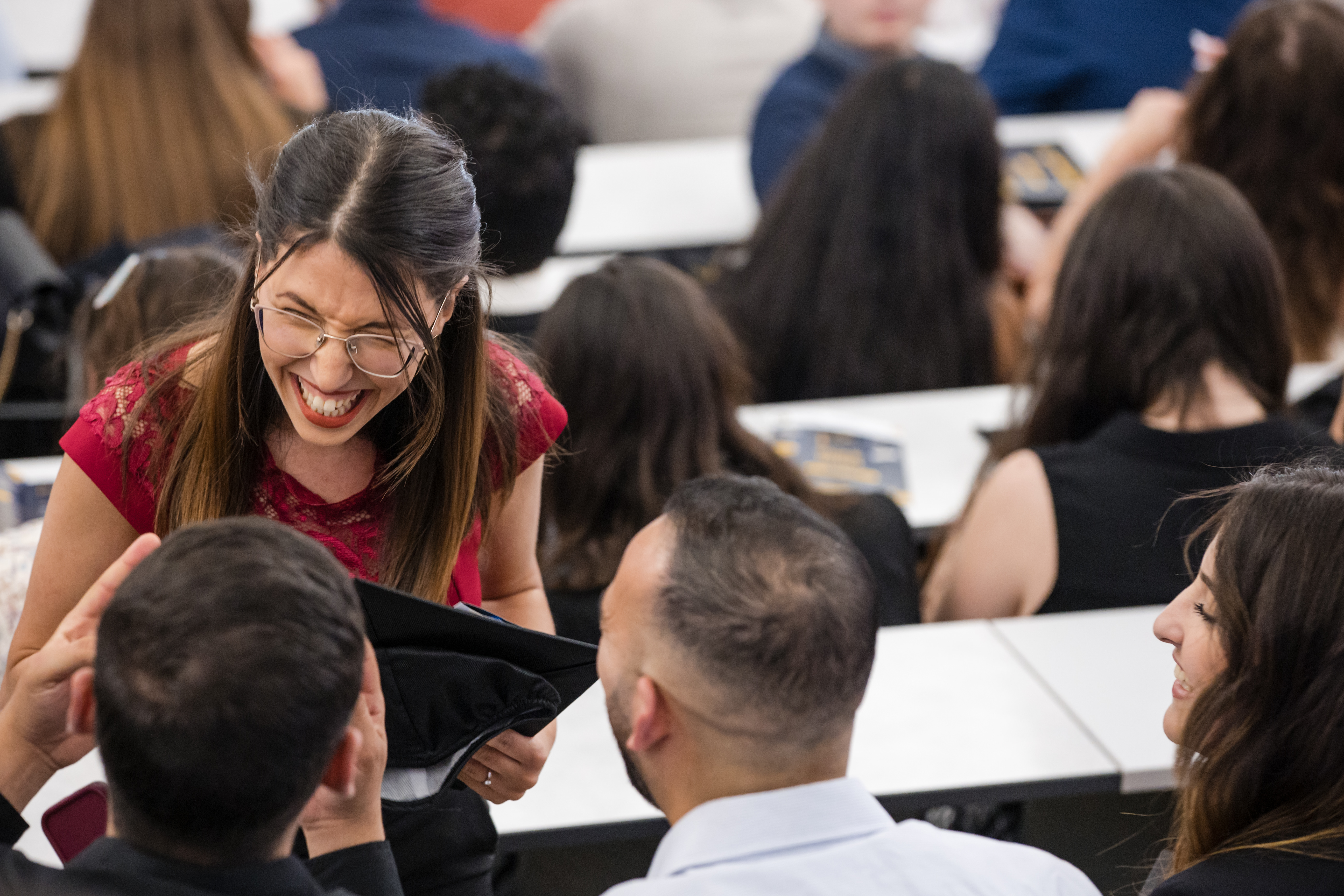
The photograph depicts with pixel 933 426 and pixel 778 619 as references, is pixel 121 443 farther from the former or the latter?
pixel 933 426

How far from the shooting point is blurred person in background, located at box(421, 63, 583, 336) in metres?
2.70

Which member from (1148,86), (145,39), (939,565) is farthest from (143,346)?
(1148,86)

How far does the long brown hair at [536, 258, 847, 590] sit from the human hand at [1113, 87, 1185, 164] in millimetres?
2018

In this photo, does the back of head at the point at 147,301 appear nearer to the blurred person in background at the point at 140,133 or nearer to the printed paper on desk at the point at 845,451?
the printed paper on desk at the point at 845,451

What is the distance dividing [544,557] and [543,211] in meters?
0.84

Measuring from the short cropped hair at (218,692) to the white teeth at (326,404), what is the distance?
38 cm

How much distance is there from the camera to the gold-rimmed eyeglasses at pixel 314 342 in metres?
1.35

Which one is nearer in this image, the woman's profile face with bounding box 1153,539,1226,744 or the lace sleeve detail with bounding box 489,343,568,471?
the woman's profile face with bounding box 1153,539,1226,744

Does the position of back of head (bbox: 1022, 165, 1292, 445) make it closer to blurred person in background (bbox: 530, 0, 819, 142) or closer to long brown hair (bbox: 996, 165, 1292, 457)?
long brown hair (bbox: 996, 165, 1292, 457)

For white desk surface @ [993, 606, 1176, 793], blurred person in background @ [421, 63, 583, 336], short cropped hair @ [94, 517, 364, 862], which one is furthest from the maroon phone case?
blurred person in background @ [421, 63, 583, 336]

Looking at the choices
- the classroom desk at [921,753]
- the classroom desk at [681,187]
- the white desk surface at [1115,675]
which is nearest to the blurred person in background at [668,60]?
the classroom desk at [681,187]

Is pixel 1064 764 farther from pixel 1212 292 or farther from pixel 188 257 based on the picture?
pixel 188 257

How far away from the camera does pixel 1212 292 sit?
2357 mm

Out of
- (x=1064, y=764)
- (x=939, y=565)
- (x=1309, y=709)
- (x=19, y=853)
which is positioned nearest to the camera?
(x=19, y=853)
